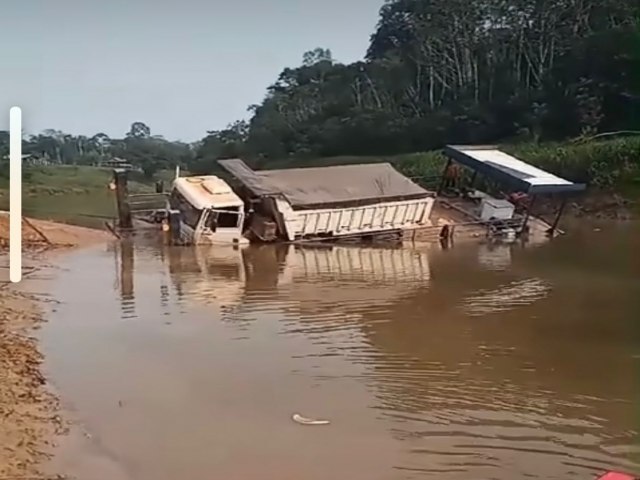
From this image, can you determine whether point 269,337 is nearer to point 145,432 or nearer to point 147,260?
point 145,432

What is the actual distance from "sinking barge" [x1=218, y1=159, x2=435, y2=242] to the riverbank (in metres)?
5.41

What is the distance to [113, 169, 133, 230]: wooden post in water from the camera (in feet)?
55.1

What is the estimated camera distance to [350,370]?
7.14 metres

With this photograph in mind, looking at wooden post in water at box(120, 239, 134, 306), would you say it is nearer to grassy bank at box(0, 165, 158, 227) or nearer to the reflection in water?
grassy bank at box(0, 165, 158, 227)

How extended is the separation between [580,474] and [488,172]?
1284cm

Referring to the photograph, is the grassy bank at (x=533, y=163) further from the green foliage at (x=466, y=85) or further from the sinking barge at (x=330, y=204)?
the sinking barge at (x=330, y=204)

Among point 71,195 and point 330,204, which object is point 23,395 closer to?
point 330,204

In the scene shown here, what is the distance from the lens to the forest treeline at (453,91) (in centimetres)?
2570

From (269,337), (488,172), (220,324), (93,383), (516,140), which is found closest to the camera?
(93,383)

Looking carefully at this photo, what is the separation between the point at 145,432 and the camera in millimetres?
5543

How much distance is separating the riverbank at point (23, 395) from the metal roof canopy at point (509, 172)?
30.8ft

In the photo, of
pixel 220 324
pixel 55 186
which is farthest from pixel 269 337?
pixel 55 186

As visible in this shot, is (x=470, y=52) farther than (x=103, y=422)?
Yes

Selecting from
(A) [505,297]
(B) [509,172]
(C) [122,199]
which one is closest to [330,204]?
(B) [509,172]
